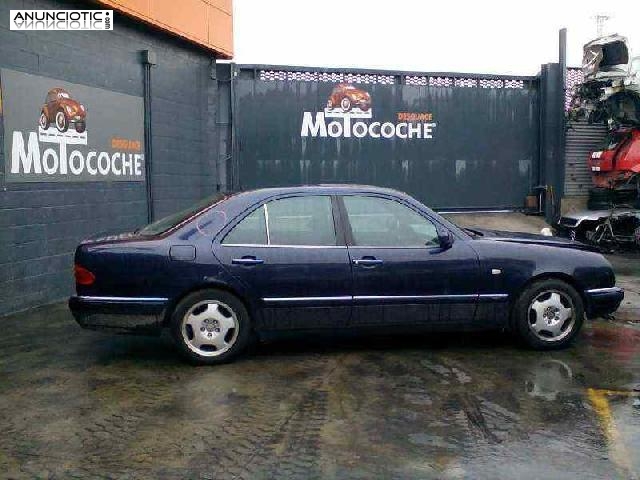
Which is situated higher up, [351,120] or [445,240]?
[351,120]

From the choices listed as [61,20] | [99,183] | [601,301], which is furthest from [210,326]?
[61,20]

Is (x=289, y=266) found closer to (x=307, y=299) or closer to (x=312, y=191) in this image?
(x=307, y=299)

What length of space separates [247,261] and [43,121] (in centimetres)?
392

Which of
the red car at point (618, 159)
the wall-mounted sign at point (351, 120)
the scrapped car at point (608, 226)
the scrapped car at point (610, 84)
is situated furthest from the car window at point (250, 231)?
the scrapped car at point (610, 84)

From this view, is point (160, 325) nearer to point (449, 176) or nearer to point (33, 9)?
point (33, 9)

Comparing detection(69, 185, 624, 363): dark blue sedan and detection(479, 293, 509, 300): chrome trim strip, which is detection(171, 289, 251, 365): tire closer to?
detection(69, 185, 624, 363): dark blue sedan

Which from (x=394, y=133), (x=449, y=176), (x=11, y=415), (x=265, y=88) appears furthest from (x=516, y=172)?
(x=11, y=415)

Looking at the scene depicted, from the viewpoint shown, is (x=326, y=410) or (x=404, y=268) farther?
(x=404, y=268)

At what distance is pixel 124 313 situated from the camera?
5586 mm

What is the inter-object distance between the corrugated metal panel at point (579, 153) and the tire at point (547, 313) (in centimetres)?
914

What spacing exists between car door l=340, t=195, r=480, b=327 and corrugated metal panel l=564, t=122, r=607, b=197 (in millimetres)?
9622

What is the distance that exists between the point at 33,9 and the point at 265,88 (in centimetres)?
553

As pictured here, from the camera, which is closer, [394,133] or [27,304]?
[27,304]

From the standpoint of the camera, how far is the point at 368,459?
12.9 ft
